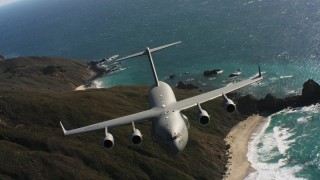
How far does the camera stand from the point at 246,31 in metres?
192

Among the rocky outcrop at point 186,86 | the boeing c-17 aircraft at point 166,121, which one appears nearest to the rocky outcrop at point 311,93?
the rocky outcrop at point 186,86

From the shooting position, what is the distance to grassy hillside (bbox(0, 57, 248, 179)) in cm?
7544

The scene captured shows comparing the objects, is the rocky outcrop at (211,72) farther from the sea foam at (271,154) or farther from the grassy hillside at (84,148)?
the sea foam at (271,154)

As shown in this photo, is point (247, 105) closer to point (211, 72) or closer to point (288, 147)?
point (288, 147)

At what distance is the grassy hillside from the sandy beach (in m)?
1.80

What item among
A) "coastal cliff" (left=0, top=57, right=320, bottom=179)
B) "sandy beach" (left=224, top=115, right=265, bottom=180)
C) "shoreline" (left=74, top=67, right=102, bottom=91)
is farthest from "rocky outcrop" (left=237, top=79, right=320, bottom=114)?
"shoreline" (left=74, top=67, right=102, bottom=91)

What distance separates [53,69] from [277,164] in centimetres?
12566

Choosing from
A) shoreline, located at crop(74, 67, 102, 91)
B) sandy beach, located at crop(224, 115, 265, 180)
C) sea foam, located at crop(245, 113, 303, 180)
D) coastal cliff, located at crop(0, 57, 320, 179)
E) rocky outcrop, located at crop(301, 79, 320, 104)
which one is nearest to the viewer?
coastal cliff, located at crop(0, 57, 320, 179)

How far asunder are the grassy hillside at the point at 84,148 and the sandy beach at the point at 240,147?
180cm

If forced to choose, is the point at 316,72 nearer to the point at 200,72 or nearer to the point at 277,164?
the point at 200,72

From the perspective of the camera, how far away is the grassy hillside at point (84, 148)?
75438 millimetres

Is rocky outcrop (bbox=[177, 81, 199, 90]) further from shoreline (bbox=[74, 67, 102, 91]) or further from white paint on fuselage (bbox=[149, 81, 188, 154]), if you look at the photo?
white paint on fuselage (bbox=[149, 81, 188, 154])

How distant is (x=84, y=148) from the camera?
81.9 metres

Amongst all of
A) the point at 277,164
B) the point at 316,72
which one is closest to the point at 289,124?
the point at 277,164
